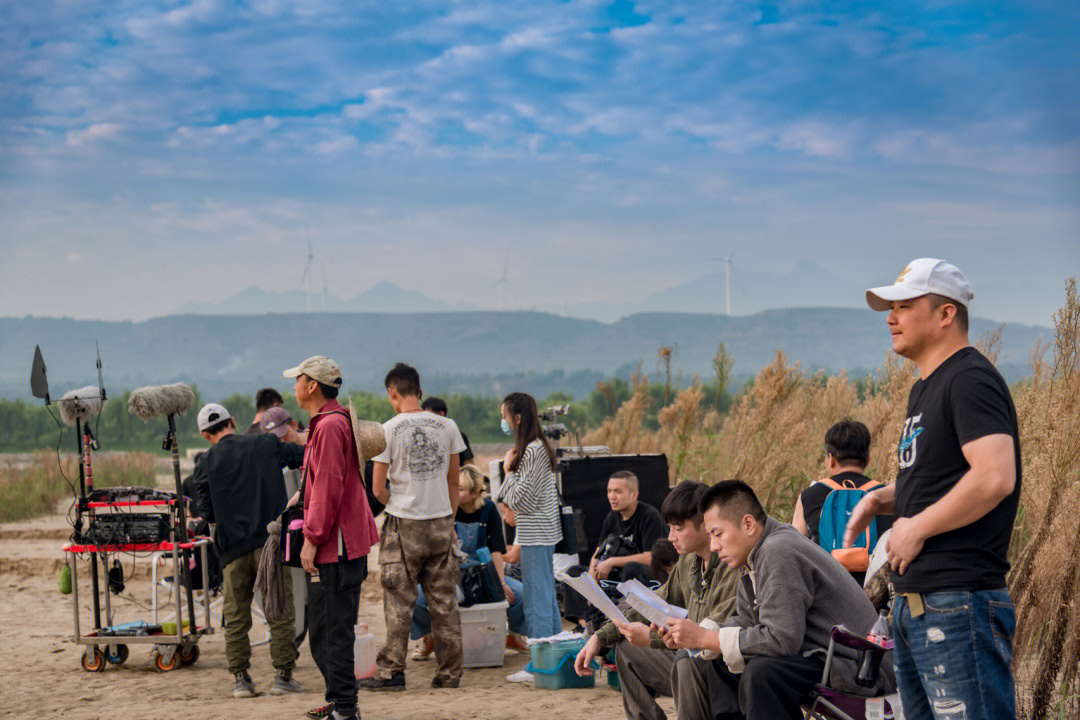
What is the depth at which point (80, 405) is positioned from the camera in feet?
21.0

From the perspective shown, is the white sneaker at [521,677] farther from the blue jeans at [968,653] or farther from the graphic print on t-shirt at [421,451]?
the blue jeans at [968,653]

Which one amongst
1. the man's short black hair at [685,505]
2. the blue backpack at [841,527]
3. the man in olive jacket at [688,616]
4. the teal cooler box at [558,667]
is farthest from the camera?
the teal cooler box at [558,667]

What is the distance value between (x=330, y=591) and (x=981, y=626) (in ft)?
10.9

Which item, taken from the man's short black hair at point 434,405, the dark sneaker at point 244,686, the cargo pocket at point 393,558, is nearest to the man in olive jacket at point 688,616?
the cargo pocket at point 393,558

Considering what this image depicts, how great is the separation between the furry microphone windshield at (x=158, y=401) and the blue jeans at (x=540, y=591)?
2229mm

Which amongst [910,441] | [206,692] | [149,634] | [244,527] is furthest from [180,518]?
[910,441]

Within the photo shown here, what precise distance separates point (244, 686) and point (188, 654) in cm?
105

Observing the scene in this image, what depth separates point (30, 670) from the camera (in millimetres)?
6941

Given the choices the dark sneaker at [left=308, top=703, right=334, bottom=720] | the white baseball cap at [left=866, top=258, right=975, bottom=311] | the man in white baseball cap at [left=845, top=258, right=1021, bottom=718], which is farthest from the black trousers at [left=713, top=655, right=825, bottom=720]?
the dark sneaker at [left=308, top=703, right=334, bottom=720]

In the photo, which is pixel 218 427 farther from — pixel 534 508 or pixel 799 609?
pixel 799 609

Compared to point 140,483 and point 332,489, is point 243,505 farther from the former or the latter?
point 140,483

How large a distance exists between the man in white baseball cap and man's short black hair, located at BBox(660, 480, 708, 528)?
1424 mm

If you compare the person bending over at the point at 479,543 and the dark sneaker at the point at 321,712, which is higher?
the person bending over at the point at 479,543

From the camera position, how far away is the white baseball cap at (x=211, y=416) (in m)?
6.45
